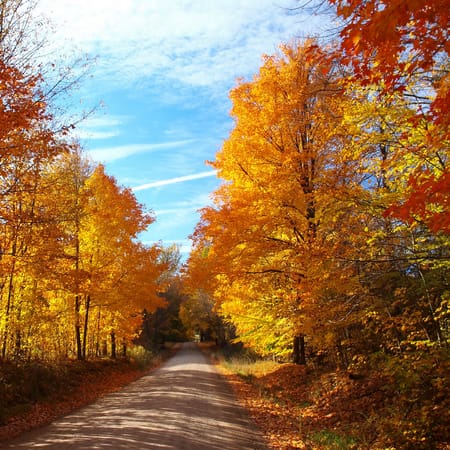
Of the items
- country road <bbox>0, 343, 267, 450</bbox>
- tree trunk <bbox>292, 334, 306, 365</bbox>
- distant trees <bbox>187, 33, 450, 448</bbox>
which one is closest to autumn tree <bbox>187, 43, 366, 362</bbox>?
distant trees <bbox>187, 33, 450, 448</bbox>

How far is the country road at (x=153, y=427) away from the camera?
736cm

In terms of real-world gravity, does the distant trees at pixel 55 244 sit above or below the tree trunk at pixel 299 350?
above

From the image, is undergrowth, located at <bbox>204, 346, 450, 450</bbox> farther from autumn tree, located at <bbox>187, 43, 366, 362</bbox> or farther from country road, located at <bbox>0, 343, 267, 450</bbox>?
autumn tree, located at <bbox>187, 43, 366, 362</bbox>

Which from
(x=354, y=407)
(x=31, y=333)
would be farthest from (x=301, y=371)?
(x=31, y=333)

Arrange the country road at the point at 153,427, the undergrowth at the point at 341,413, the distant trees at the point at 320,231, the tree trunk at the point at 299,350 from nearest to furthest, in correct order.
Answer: the undergrowth at the point at 341,413 → the country road at the point at 153,427 → the distant trees at the point at 320,231 → the tree trunk at the point at 299,350

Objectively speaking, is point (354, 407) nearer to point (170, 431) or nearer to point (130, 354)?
point (170, 431)

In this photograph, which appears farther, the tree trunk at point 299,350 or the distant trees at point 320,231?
the tree trunk at point 299,350

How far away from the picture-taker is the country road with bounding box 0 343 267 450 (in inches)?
290

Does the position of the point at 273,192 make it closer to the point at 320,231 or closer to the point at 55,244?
the point at 320,231

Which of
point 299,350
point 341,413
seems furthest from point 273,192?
point 299,350

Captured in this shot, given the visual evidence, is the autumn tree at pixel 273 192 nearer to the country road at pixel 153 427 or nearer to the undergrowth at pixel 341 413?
the undergrowth at pixel 341 413

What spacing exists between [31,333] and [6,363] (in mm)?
2823

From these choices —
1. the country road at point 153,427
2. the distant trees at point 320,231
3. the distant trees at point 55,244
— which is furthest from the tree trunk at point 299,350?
the distant trees at point 55,244

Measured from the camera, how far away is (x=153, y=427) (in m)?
8.44
